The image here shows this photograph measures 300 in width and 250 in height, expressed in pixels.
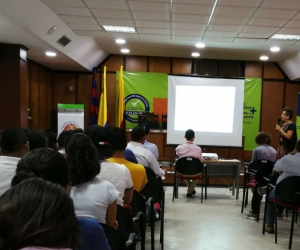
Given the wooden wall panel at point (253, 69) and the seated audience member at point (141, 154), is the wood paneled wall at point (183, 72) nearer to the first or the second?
the wooden wall panel at point (253, 69)

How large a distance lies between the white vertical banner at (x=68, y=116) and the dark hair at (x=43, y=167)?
5.94 m

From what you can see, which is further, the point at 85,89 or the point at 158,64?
the point at 85,89

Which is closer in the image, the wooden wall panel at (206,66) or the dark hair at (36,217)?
the dark hair at (36,217)

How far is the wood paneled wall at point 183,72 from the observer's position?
25.1 ft

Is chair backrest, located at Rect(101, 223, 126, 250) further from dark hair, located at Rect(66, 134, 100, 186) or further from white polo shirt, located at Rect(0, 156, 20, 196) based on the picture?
white polo shirt, located at Rect(0, 156, 20, 196)

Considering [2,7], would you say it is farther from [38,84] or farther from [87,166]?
[38,84]

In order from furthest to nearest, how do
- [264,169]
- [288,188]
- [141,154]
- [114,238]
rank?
[264,169] → [141,154] → [288,188] → [114,238]

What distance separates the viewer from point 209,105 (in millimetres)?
6449

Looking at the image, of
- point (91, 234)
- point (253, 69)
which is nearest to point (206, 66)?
point (253, 69)

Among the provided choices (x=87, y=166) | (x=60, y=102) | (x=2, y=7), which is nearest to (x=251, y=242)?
(x=87, y=166)

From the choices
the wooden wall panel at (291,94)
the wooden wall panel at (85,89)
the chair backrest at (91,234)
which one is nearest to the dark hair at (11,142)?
the chair backrest at (91,234)

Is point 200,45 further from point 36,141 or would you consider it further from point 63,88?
point 36,141

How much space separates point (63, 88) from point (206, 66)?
395 cm

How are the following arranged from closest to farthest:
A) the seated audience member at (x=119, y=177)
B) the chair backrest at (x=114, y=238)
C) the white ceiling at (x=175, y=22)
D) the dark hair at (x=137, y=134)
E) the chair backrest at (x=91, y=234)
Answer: the chair backrest at (x=91, y=234)
the chair backrest at (x=114, y=238)
the seated audience member at (x=119, y=177)
the dark hair at (x=137, y=134)
the white ceiling at (x=175, y=22)
